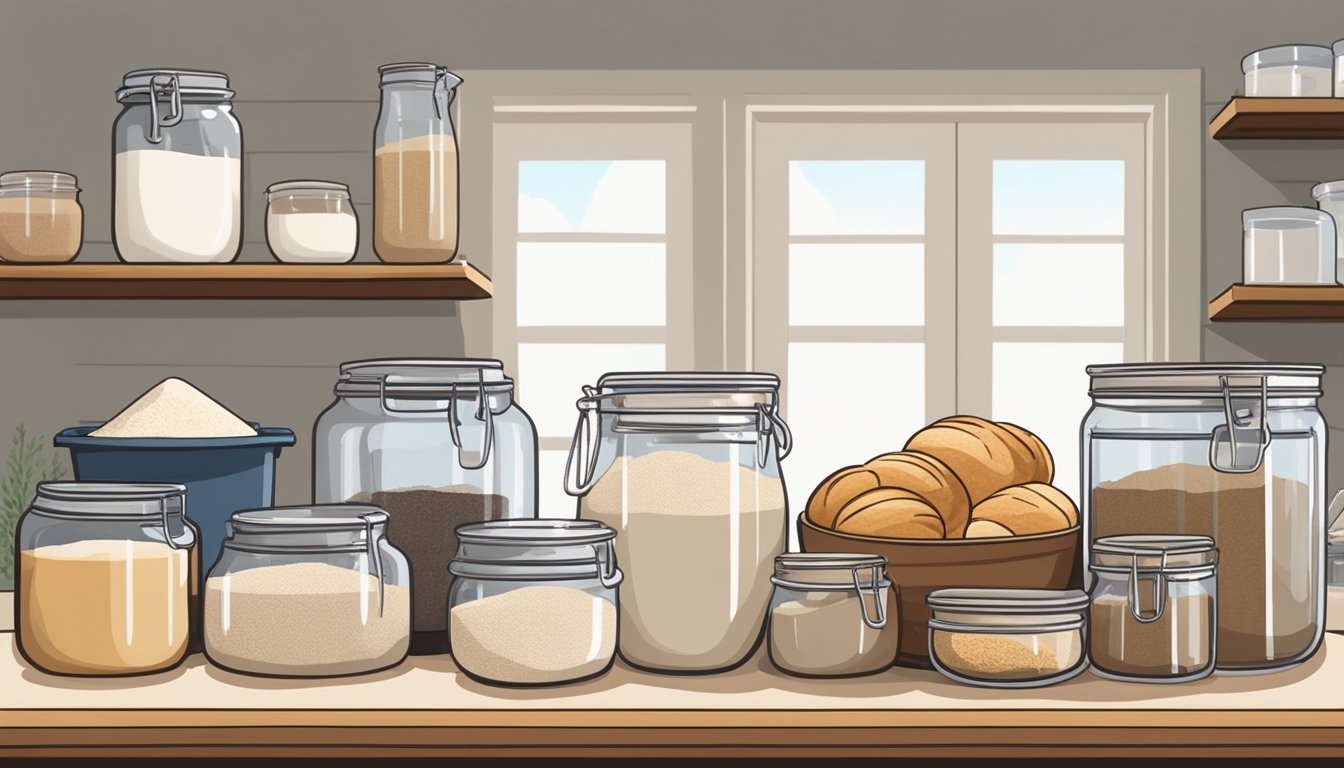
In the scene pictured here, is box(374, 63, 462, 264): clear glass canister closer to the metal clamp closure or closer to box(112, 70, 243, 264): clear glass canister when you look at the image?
box(112, 70, 243, 264): clear glass canister

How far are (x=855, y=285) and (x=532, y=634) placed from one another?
2.06 meters

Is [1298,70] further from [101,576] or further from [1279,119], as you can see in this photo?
[101,576]

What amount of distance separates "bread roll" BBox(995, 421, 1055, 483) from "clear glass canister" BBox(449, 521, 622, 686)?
45cm

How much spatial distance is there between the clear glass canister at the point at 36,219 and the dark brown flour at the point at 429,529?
80cm

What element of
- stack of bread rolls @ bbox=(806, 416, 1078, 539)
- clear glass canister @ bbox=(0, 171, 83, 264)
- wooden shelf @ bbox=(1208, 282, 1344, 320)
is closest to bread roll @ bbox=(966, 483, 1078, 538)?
stack of bread rolls @ bbox=(806, 416, 1078, 539)

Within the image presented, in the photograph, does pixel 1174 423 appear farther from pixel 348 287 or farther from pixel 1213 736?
pixel 348 287

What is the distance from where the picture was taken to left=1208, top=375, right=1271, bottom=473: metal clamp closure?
1017mm

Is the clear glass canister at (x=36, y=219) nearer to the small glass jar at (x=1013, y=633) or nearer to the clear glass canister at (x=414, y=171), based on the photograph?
the clear glass canister at (x=414, y=171)

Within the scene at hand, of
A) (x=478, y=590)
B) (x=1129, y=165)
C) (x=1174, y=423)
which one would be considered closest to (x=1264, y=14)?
(x=1129, y=165)

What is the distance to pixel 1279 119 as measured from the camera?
8.47ft

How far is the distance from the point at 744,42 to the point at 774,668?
209 cm

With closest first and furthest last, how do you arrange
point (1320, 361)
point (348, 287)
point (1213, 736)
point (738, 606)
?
point (1213, 736), point (738, 606), point (348, 287), point (1320, 361)

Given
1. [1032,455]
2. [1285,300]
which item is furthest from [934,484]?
[1285,300]

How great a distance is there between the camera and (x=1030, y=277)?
2885 mm
